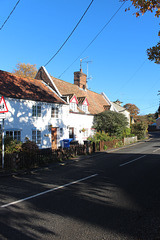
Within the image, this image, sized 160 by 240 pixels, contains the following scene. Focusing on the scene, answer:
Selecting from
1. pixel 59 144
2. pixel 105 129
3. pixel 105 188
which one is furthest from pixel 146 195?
pixel 105 129

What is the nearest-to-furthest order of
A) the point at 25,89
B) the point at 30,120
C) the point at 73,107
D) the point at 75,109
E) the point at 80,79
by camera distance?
the point at 30,120
the point at 25,89
the point at 73,107
the point at 75,109
the point at 80,79

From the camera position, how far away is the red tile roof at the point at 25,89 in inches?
744

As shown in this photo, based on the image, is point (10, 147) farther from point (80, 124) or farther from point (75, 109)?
point (80, 124)

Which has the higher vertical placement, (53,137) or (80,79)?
(80,79)

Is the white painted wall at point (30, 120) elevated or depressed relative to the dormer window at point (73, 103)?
depressed

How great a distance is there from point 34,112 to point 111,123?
1220 centimetres

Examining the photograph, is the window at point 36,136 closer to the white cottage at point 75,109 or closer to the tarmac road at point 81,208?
the white cottage at point 75,109

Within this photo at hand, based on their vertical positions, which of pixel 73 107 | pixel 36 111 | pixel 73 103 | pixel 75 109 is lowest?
pixel 36 111

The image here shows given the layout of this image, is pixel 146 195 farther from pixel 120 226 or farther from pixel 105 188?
pixel 120 226

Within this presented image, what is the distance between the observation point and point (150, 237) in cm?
415

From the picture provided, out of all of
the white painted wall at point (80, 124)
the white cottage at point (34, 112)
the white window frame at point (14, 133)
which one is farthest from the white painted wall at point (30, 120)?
the white painted wall at point (80, 124)

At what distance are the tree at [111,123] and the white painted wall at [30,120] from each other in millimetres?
7167

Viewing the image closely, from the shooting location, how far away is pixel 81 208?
18.6 feet

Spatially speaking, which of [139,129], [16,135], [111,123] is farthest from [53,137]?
[139,129]
